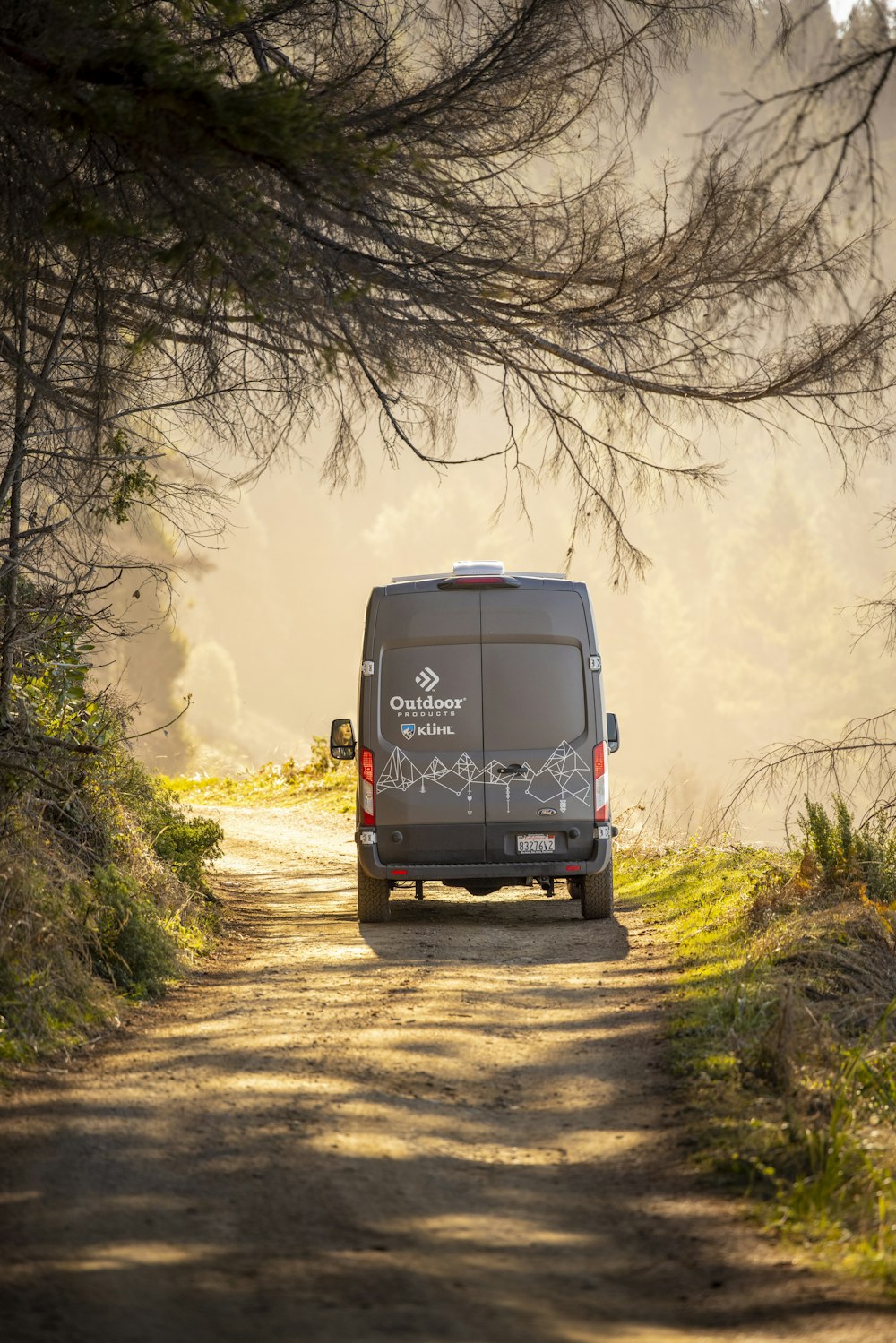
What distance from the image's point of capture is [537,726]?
33.9 ft

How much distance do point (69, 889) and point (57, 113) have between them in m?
4.11

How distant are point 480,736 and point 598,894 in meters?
1.67

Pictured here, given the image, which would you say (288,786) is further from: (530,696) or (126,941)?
(126,941)

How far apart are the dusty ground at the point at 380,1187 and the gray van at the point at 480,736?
2.51 metres

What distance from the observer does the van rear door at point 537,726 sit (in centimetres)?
1021

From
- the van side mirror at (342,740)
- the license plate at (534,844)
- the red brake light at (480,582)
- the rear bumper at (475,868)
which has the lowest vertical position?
the rear bumper at (475,868)

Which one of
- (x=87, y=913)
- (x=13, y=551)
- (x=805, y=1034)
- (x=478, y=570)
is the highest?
(x=478, y=570)

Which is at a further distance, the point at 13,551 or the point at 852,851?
the point at 852,851

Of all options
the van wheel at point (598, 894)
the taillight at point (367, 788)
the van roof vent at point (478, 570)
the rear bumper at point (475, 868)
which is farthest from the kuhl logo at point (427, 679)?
the van wheel at point (598, 894)

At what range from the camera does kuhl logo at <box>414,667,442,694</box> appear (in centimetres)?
1033

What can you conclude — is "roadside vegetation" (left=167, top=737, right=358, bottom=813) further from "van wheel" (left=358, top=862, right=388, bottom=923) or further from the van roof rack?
the van roof rack

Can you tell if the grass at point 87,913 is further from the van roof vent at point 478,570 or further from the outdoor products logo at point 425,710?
the van roof vent at point 478,570

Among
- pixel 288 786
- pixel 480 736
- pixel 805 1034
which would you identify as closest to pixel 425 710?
pixel 480 736

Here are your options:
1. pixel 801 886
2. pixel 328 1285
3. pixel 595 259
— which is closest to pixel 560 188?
pixel 595 259
